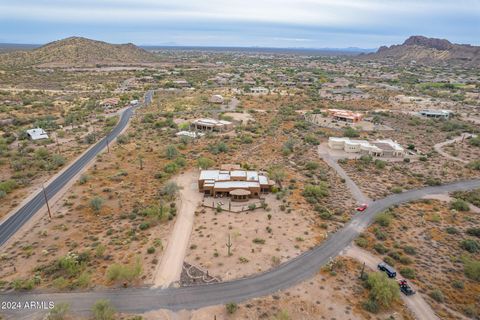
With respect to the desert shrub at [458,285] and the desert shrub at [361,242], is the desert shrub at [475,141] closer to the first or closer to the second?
the desert shrub at [361,242]

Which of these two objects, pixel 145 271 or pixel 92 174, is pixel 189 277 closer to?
pixel 145 271

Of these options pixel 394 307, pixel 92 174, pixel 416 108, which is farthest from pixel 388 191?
pixel 416 108

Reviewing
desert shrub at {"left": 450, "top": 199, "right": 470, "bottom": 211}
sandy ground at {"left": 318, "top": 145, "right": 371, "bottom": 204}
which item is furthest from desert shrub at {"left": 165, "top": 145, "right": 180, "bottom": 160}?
desert shrub at {"left": 450, "top": 199, "right": 470, "bottom": 211}

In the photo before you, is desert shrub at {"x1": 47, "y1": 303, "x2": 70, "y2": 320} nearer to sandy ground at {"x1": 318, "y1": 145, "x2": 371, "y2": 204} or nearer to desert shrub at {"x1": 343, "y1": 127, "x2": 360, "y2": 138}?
sandy ground at {"x1": 318, "y1": 145, "x2": 371, "y2": 204}

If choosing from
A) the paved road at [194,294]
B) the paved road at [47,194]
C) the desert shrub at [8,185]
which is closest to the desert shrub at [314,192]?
the paved road at [194,294]

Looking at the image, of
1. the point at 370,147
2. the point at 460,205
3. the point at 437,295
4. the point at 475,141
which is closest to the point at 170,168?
the point at 437,295
